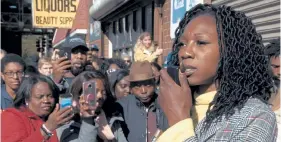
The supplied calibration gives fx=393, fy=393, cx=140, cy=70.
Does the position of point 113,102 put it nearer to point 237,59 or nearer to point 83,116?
point 83,116

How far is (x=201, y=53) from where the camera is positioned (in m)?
1.44

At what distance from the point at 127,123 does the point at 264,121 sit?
7.46 feet

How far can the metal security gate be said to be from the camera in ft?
17.3

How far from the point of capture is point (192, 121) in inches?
58.6

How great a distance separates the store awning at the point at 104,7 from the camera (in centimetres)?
1130

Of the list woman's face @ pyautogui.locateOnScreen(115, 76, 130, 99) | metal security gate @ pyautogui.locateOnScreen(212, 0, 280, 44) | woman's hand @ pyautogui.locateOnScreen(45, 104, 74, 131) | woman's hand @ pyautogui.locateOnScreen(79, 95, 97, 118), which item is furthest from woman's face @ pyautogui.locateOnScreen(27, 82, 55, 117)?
metal security gate @ pyautogui.locateOnScreen(212, 0, 280, 44)

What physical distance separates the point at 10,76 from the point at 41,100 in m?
1.47


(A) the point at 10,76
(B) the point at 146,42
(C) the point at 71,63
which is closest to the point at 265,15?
(B) the point at 146,42

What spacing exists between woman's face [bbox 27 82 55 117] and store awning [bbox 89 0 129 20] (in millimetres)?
7742

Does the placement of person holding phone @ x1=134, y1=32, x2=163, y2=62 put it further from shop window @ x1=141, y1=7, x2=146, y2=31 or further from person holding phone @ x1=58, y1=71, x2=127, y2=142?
shop window @ x1=141, y1=7, x2=146, y2=31

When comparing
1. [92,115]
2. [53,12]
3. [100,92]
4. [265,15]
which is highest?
[53,12]

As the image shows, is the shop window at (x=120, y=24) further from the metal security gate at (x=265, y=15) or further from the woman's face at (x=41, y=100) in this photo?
the woman's face at (x=41, y=100)

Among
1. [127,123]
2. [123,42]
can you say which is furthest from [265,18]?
[123,42]

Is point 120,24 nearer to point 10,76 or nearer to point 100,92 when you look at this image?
point 10,76
